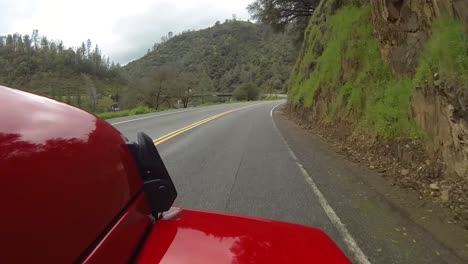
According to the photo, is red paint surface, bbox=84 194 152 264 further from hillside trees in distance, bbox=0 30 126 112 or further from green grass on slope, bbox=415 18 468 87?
hillside trees in distance, bbox=0 30 126 112

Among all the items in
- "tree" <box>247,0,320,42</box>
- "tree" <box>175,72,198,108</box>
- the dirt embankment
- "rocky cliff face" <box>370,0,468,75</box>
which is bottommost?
"tree" <box>175,72,198,108</box>

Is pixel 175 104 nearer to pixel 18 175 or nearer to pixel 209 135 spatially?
pixel 209 135

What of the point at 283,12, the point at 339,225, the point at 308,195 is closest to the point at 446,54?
the point at 308,195

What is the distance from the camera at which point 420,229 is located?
4730 millimetres

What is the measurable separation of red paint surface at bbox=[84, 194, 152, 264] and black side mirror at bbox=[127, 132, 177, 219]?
0.07 metres

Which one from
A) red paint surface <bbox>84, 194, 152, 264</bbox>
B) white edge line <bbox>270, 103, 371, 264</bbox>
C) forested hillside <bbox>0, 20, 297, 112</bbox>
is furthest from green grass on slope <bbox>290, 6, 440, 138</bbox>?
forested hillside <bbox>0, 20, 297, 112</bbox>

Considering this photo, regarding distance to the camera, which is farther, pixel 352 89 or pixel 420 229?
pixel 352 89

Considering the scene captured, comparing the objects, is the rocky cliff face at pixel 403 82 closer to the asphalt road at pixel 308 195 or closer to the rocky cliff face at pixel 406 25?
the rocky cliff face at pixel 406 25

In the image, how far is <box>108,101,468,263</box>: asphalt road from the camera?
4230mm

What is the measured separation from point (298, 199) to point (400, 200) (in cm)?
141

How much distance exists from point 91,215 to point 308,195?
5081 millimetres

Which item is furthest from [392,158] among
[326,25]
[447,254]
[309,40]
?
[309,40]

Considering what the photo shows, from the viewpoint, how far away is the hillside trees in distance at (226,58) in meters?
94.0

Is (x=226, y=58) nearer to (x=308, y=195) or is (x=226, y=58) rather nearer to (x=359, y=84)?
(x=359, y=84)
